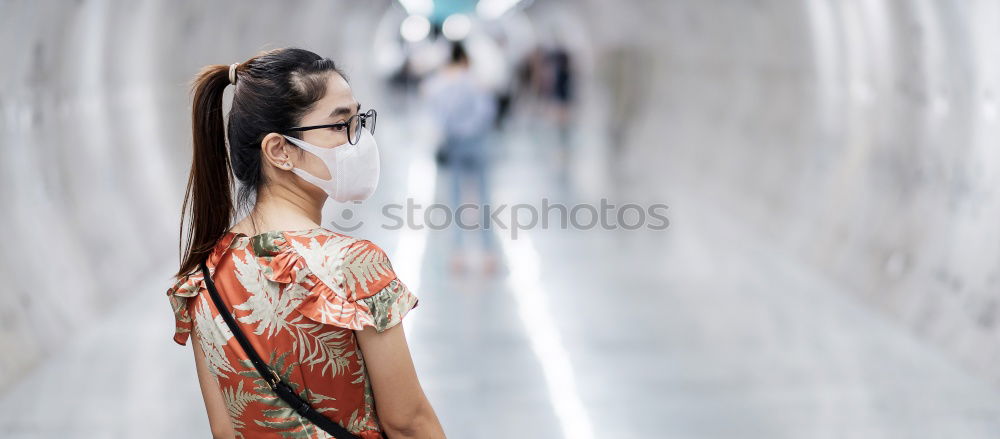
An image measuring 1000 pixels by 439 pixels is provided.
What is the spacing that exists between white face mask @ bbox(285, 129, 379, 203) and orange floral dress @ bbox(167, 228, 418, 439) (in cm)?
13

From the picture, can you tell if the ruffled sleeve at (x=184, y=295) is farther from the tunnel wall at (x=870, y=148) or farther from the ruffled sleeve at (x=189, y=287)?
→ the tunnel wall at (x=870, y=148)

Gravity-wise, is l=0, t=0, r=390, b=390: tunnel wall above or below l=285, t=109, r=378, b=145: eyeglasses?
above

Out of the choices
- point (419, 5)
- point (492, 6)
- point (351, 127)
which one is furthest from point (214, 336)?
point (492, 6)

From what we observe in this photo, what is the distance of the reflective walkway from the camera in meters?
4.94

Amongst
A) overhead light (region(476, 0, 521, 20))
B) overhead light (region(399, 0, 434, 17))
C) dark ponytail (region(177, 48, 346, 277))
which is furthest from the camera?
overhead light (region(476, 0, 521, 20))

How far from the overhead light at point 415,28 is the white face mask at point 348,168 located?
38740 millimetres

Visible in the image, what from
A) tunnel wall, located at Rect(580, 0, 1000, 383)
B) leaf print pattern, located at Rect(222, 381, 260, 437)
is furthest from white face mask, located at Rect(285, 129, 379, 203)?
tunnel wall, located at Rect(580, 0, 1000, 383)

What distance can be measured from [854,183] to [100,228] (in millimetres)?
5524

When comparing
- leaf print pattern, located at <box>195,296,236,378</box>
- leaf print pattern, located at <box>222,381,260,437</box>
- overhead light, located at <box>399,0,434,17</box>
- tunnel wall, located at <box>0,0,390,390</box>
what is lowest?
leaf print pattern, located at <box>222,381,260,437</box>

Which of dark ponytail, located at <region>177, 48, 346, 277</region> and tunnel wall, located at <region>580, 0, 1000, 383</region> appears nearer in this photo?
dark ponytail, located at <region>177, 48, 346, 277</region>

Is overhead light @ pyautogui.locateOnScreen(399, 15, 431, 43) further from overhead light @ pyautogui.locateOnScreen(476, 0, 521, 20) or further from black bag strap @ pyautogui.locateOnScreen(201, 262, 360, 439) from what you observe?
black bag strap @ pyautogui.locateOnScreen(201, 262, 360, 439)

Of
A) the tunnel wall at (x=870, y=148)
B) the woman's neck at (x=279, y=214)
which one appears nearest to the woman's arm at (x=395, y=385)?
the woman's neck at (x=279, y=214)

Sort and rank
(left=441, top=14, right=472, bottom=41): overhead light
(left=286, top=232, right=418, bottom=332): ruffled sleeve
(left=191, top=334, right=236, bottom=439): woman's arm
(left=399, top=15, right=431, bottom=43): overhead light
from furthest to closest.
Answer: (left=399, top=15, right=431, bottom=43): overhead light
(left=441, top=14, right=472, bottom=41): overhead light
(left=191, top=334, right=236, bottom=439): woman's arm
(left=286, top=232, right=418, bottom=332): ruffled sleeve

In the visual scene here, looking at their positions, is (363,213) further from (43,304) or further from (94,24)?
(43,304)
